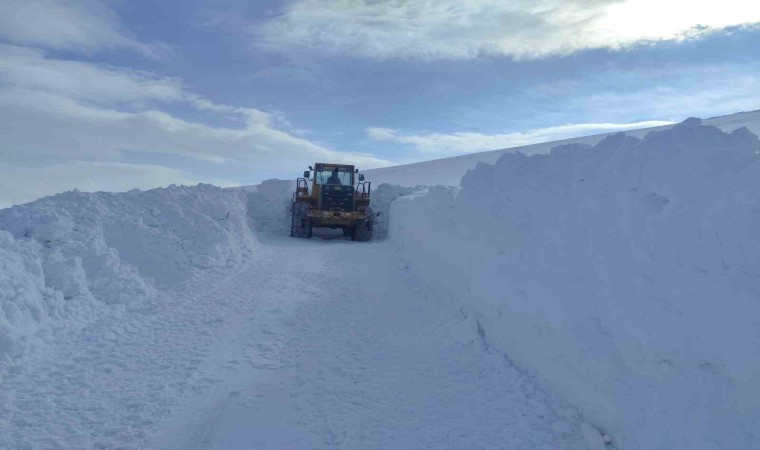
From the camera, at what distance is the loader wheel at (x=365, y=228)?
21672 millimetres

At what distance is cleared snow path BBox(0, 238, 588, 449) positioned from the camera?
499cm

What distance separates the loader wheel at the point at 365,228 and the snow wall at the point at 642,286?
13.6 m

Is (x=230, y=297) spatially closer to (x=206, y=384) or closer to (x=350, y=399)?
(x=206, y=384)

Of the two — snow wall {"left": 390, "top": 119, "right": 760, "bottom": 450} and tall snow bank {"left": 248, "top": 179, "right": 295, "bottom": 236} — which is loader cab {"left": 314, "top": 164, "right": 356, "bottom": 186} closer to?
tall snow bank {"left": 248, "top": 179, "right": 295, "bottom": 236}

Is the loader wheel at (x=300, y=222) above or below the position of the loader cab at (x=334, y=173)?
below

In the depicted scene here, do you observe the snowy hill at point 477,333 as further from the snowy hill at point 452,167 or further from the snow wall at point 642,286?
the snowy hill at point 452,167

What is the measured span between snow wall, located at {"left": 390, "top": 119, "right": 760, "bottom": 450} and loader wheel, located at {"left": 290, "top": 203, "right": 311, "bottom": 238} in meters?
14.1

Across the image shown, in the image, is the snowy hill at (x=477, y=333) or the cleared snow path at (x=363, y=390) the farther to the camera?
the cleared snow path at (x=363, y=390)

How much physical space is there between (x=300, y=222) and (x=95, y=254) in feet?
42.6

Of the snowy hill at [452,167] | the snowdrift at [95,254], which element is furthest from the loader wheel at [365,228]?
the snowy hill at [452,167]

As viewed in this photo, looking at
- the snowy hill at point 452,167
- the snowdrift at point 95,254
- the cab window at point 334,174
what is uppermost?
the snowy hill at point 452,167

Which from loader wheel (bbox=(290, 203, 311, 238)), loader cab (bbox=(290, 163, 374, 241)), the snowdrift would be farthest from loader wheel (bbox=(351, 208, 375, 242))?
the snowdrift

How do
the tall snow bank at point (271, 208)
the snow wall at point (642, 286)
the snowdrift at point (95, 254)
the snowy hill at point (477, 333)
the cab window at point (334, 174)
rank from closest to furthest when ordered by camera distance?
1. the snow wall at point (642, 286)
2. the snowy hill at point (477, 333)
3. the snowdrift at point (95, 254)
4. the tall snow bank at point (271, 208)
5. the cab window at point (334, 174)

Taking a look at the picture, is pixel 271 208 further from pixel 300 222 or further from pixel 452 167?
pixel 452 167
